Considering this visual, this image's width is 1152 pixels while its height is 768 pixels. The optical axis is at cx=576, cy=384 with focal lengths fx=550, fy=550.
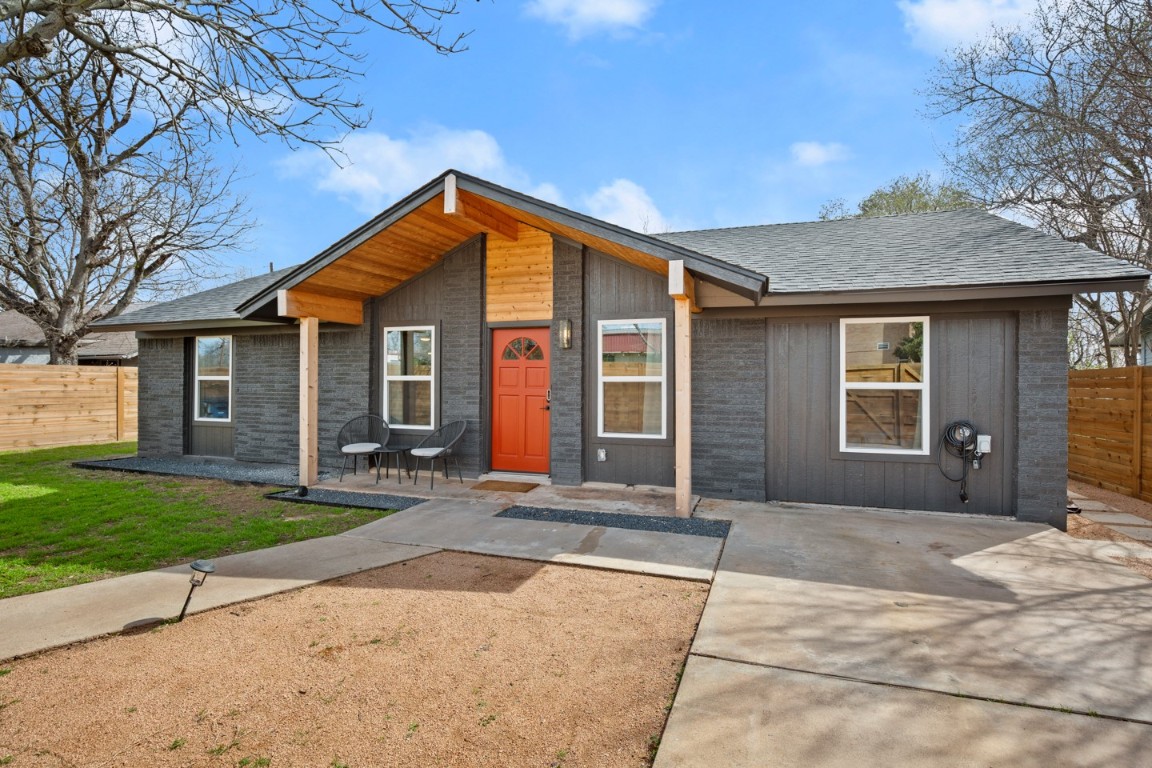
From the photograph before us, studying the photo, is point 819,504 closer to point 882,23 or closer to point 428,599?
point 428,599

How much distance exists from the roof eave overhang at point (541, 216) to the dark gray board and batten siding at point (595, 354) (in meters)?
1.12

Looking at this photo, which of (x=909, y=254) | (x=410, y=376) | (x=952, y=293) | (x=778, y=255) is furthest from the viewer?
(x=410, y=376)

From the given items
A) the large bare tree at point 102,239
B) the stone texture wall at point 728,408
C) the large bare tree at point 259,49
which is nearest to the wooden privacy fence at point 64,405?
the large bare tree at point 102,239

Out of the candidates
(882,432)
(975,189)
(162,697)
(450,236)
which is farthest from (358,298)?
(975,189)

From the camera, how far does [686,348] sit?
18.2 feet

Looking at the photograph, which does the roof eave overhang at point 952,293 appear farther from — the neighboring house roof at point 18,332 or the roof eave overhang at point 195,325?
the neighboring house roof at point 18,332

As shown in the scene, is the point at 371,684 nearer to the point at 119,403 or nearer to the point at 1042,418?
the point at 1042,418

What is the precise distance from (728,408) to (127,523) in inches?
254

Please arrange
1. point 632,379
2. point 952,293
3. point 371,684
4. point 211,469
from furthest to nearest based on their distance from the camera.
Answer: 1. point 211,469
2. point 632,379
3. point 952,293
4. point 371,684

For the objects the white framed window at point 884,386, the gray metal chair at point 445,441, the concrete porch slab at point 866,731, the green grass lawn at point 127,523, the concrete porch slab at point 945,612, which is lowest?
the concrete porch slab at point 866,731

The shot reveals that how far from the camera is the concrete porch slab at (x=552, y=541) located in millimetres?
4312

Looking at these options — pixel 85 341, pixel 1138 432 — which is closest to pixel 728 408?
pixel 1138 432

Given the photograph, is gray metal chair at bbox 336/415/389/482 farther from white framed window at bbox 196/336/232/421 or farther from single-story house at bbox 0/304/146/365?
single-story house at bbox 0/304/146/365

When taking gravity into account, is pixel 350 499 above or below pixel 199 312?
below
